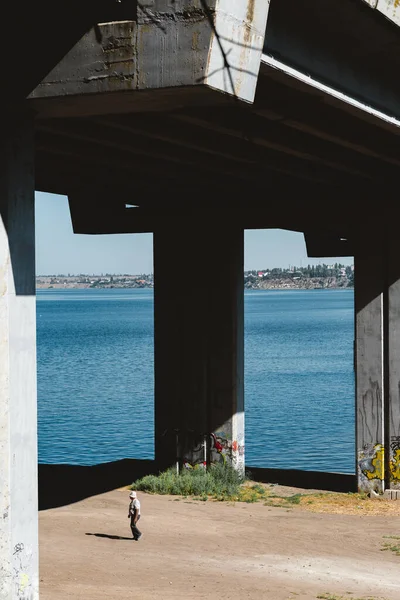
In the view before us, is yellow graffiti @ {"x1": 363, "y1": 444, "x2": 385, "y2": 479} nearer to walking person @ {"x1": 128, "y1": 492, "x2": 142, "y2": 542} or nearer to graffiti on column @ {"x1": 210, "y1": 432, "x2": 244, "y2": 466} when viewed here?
graffiti on column @ {"x1": 210, "y1": 432, "x2": 244, "y2": 466}

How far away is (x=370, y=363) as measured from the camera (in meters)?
26.5

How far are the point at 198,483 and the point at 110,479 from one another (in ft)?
10.8

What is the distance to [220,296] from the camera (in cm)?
2792

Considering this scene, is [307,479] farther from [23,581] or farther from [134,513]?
[23,581]

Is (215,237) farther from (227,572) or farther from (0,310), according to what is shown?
(0,310)

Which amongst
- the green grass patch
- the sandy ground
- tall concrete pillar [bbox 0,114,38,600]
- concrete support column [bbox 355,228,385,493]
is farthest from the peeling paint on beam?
the green grass patch

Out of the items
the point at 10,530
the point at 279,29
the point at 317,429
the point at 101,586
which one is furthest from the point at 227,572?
the point at 317,429

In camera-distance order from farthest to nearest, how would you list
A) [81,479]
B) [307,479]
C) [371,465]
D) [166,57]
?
[307,479], [81,479], [371,465], [166,57]

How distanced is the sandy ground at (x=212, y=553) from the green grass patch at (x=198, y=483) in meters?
0.62

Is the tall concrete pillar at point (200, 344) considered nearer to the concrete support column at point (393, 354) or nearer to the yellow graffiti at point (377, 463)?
the yellow graffiti at point (377, 463)

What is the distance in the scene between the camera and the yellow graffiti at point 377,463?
26500mm

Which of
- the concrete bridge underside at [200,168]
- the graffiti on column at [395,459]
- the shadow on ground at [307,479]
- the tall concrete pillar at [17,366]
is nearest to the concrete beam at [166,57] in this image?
the concrete bridge underside at [200,168]

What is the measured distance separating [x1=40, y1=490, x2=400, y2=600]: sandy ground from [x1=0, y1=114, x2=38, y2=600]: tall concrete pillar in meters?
3.95

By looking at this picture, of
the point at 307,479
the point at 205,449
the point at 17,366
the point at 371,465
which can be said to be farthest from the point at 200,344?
the point at 17,366
